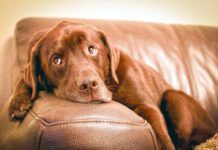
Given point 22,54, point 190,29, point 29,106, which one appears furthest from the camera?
point 190,29

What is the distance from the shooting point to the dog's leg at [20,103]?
1334mm

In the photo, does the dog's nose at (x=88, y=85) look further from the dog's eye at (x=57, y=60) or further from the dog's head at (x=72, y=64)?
the dog's eye at (x=57, y=60)

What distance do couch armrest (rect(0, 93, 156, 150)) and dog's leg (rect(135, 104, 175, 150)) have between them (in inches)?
12.0

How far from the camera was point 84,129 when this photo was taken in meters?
0.96

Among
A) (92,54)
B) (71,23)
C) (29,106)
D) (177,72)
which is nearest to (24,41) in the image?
(71,23)

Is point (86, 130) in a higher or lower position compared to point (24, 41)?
higher

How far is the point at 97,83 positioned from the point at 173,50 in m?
0.90

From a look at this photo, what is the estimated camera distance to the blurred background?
2268 mm

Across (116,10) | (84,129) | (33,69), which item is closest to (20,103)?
(33,69)

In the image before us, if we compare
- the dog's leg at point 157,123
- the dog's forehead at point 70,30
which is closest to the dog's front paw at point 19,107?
the dog's forehead at point 70,30

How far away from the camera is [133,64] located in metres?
1.80

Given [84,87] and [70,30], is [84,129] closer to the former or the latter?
[84,87]

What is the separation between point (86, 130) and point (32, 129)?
15 centimetres

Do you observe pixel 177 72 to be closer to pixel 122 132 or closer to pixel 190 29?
pixel 190 29
